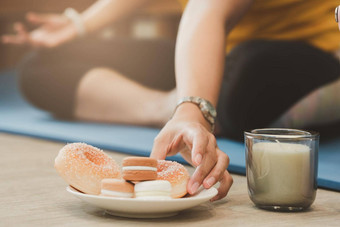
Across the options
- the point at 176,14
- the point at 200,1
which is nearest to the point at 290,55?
the point at 200,1

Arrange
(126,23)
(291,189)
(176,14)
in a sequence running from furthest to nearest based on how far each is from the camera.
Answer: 1. (126,23)
2. (176,14)
3. (291,189)

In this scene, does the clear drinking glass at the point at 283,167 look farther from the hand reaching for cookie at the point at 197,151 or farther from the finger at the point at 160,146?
the finger at the point at 160,146

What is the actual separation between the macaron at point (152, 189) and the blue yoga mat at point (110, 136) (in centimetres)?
54

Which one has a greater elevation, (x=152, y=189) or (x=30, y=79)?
(x=30, y=79)

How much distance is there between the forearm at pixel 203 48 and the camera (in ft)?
4.62

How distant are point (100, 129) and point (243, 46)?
75cm

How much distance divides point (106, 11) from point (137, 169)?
203 centimetres

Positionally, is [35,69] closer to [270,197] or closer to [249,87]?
[249,87]

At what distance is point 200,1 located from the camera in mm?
1660

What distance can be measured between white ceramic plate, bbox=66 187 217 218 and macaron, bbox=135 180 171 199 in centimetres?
1

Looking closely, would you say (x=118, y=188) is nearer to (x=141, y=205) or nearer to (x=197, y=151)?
(x=141, y=205)

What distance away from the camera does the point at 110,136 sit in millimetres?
2191

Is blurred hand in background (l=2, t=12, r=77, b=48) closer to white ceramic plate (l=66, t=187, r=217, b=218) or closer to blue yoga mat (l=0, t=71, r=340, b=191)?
blue yoga mat (l=0, t=71, r=340, b=191)

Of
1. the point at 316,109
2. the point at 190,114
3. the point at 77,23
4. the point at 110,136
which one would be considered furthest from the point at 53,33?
the point at 190,114
